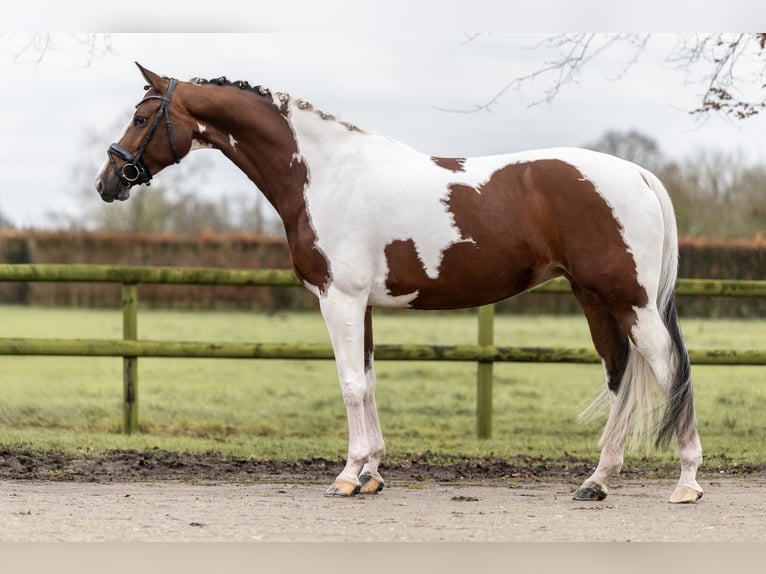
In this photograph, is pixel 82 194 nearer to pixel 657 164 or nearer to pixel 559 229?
pixel 657 164

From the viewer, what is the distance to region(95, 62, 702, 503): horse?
4.80m

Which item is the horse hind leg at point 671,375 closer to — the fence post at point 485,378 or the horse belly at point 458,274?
the horse belly at point 458,274

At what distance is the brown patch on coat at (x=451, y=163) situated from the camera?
5055mm

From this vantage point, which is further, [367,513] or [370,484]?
[370,484]

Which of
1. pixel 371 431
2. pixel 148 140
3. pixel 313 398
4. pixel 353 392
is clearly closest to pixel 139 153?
pixel 148 140

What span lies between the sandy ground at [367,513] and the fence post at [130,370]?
74.5 inches

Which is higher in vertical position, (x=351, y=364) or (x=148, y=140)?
(x=148, y=140)

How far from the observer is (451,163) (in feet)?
16.7

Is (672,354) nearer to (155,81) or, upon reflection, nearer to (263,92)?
(263,92)

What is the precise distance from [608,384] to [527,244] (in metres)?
0.87

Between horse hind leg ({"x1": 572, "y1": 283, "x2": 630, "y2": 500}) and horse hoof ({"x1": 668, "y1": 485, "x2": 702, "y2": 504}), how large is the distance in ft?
1.01

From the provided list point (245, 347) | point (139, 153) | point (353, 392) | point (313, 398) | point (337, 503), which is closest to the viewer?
point (337, 503)

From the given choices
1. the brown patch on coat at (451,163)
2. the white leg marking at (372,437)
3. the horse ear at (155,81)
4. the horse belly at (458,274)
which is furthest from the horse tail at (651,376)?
the horse ear at (155,81)

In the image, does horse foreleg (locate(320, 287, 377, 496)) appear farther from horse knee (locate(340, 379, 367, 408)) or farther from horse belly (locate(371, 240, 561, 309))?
horse belly (locate(371, 240, 561, 309))
